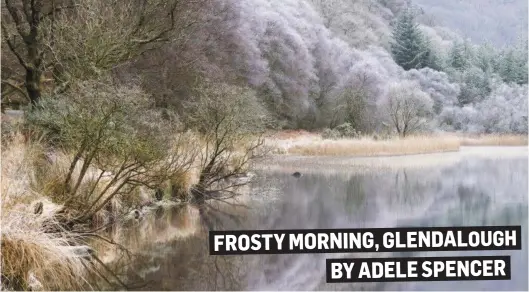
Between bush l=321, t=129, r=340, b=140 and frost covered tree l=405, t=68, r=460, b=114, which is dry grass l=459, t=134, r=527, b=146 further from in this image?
bush l=321, t=129, r=340, b=140

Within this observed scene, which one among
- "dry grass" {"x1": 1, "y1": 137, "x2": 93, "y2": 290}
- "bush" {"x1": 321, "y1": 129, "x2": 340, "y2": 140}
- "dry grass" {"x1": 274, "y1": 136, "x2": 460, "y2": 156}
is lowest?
"dry grass" {"x1": 1, "y1": 137, "x2": 93, "y2": 290}

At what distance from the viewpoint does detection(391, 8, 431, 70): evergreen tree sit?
448 centimetres

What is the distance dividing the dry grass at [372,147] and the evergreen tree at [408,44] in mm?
476

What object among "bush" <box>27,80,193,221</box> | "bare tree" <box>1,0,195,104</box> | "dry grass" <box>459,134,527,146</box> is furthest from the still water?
"bare tree" <box>1,0,195,104</box>

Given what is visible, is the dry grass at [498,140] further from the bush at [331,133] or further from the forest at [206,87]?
the bush at [331,133]

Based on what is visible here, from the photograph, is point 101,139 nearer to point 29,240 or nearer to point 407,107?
point 29,240

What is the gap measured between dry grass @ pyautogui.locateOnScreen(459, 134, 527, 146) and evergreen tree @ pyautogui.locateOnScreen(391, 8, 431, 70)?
1.83ft

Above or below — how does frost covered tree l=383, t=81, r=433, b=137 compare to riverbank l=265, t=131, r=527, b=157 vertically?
above

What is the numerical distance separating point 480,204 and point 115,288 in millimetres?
2223

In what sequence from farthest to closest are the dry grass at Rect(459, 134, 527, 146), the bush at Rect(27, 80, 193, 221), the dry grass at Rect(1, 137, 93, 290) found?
the dry grass at Rect(459, 134, 527, 146)
the bush at Rect(27, 80, 193, 221)
the dry grass at Rect(1, 137, 93, 290)

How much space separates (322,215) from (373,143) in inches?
22.1

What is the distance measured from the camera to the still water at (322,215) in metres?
4.20

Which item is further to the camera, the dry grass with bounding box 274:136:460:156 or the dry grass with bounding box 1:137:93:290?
the dry grass with bounding box 274:136:460:156

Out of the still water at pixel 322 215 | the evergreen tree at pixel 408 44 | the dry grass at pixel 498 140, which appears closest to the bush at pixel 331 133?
the still water at pixel 322 215
